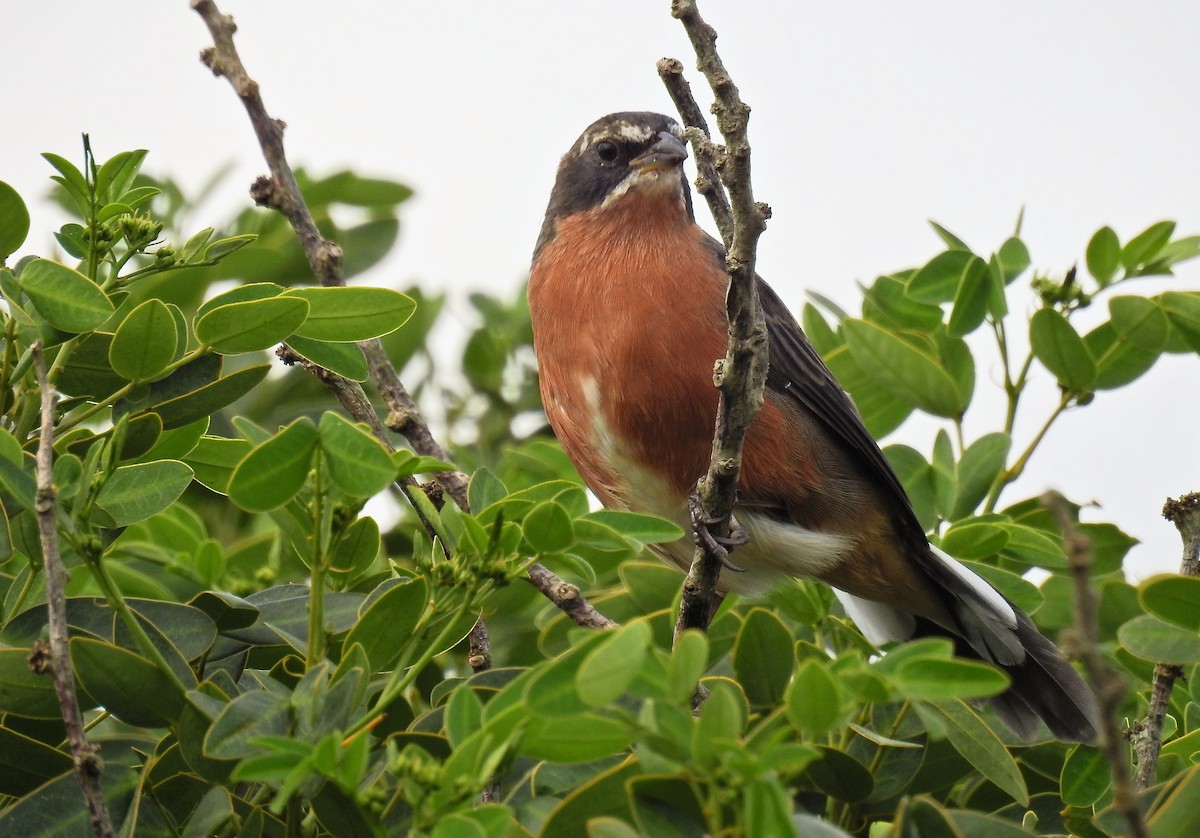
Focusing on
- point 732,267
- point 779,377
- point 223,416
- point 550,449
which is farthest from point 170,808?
point 779,377

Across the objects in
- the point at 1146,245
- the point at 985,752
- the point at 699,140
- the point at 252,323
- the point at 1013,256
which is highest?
the point at 699,140

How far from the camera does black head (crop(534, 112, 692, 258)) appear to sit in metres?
5.23

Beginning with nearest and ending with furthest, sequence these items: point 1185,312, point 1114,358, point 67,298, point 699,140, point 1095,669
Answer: point 1095,669
point 67,298
point 699,140
point 1185,312
point 1114,358

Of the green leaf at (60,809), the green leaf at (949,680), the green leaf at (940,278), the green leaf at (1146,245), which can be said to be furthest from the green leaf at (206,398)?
the green leaf at (1146,245)

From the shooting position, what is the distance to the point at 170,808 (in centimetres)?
241

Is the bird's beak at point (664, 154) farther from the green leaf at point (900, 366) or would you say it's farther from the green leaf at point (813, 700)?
the green leaf at point (813, 700)

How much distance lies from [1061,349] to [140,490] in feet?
9.32

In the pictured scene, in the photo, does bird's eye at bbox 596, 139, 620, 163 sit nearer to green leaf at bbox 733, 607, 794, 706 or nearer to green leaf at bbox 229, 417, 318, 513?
green leaf at bbox 733, 607, 794, 706

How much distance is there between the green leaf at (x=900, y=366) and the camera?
4.15 meters

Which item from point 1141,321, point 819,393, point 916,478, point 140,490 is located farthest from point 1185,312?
point 140,490

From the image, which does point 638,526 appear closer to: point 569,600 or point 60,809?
point 569,600

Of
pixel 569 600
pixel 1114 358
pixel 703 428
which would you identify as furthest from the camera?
pixel 703 428

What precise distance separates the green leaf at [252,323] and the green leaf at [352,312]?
86mm

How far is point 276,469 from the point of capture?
2098mm
